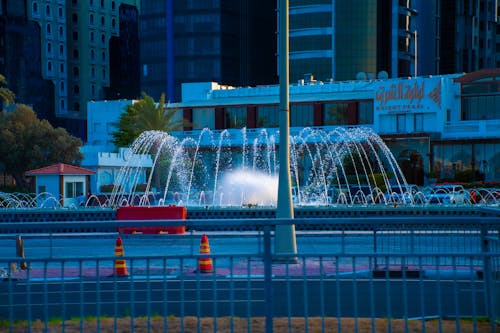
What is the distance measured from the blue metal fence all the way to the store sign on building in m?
48.9

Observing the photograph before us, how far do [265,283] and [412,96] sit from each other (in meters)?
58.0

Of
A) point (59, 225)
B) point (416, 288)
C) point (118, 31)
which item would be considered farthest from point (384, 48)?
point (59, 225)

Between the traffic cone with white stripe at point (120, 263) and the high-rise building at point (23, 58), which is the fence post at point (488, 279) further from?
the high-rise building at point (23, 58)

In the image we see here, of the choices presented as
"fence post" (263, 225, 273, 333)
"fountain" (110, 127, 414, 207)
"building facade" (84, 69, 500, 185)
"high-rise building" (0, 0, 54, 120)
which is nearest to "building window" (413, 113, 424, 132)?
"building facade" (84, 69, 500, 185)

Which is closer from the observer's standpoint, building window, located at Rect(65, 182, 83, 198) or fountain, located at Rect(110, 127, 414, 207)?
building window, located at Rect(65, 182, 83, 198)

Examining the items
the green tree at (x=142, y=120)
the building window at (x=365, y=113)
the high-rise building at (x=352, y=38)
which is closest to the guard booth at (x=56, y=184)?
the green tree at (x=142, y=120)

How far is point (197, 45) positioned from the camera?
11650cm

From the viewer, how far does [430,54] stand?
113562 mm

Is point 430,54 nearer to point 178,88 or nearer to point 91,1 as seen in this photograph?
point 178,88

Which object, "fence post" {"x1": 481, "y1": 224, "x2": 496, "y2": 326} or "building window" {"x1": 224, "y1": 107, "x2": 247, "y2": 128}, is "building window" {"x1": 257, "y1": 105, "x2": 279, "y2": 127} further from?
"fence post" {"x1": 481, "y1": 224, "x2": 496, "y2": 326}

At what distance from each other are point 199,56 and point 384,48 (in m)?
27.4

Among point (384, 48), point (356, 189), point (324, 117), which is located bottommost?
point (356, 189)

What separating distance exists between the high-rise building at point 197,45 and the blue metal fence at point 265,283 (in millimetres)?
99407

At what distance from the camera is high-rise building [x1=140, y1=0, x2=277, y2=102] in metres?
116
